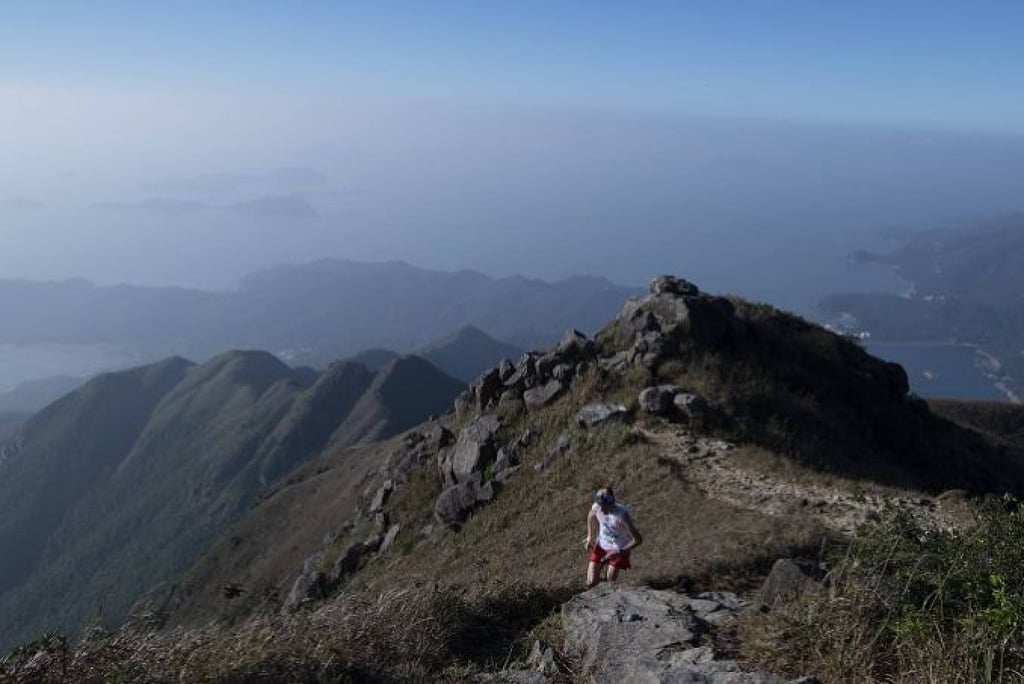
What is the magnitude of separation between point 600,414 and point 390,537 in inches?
277

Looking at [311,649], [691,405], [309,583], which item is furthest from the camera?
[309,583]

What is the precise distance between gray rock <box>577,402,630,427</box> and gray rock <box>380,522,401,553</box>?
621 centimetres

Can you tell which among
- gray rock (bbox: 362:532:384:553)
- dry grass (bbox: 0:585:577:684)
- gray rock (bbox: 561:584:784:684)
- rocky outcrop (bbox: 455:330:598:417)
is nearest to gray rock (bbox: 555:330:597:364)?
rocky outcrop (bbox: 455:330:598:417)

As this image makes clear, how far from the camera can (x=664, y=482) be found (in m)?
17.8

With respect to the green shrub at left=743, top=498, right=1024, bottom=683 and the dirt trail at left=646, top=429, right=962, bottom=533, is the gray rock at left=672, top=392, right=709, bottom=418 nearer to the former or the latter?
the dirt trail at left=646, top=429, right=962, bottom=533

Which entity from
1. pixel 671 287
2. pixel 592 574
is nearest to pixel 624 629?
pixel 592 574

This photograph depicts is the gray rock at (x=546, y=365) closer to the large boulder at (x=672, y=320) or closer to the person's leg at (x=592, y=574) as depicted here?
the large boulder at (x=672, y=320)

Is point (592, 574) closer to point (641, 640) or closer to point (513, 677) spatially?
point (641, 640)

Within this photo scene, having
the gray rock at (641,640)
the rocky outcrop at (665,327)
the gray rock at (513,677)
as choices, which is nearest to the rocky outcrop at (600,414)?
the rocky outcrop at (665,327)

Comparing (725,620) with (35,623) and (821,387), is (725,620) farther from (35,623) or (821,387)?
(35,623)

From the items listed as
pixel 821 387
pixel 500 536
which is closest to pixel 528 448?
pixel 500 536

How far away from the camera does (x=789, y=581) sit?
901cm

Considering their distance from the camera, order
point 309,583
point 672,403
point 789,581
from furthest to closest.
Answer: point 309,583
point 672,403
point 789,581

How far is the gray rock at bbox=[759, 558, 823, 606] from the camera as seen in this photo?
853cm
